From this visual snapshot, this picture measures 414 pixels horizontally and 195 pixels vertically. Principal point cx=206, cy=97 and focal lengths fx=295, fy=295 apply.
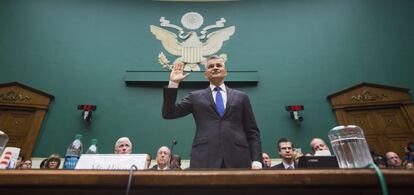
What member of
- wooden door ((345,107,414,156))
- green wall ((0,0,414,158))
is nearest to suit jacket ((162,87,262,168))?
green wall ((0,0,414,158))

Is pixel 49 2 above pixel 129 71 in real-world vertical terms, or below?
above

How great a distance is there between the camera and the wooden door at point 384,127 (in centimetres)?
451

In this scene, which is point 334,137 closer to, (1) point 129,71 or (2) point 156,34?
(1) point 129,71

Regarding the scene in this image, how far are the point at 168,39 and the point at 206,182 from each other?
5.48 metres

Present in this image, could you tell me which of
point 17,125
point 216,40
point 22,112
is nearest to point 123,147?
point 17,125

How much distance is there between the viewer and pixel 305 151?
459cm

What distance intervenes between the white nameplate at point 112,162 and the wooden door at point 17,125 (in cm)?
414

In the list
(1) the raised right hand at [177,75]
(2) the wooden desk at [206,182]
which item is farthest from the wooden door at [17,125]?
(2) the wooden desk at [206,182]

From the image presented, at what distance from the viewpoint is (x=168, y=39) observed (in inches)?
232

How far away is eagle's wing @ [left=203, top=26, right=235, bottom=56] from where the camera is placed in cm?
576

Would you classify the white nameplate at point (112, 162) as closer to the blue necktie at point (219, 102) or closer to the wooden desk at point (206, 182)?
the wooden desk at point (206, 182)

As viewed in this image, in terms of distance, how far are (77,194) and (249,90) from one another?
4754 millimetres

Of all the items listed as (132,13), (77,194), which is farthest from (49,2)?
(77,194)

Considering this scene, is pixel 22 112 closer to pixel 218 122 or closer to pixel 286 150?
pixel 286 150
